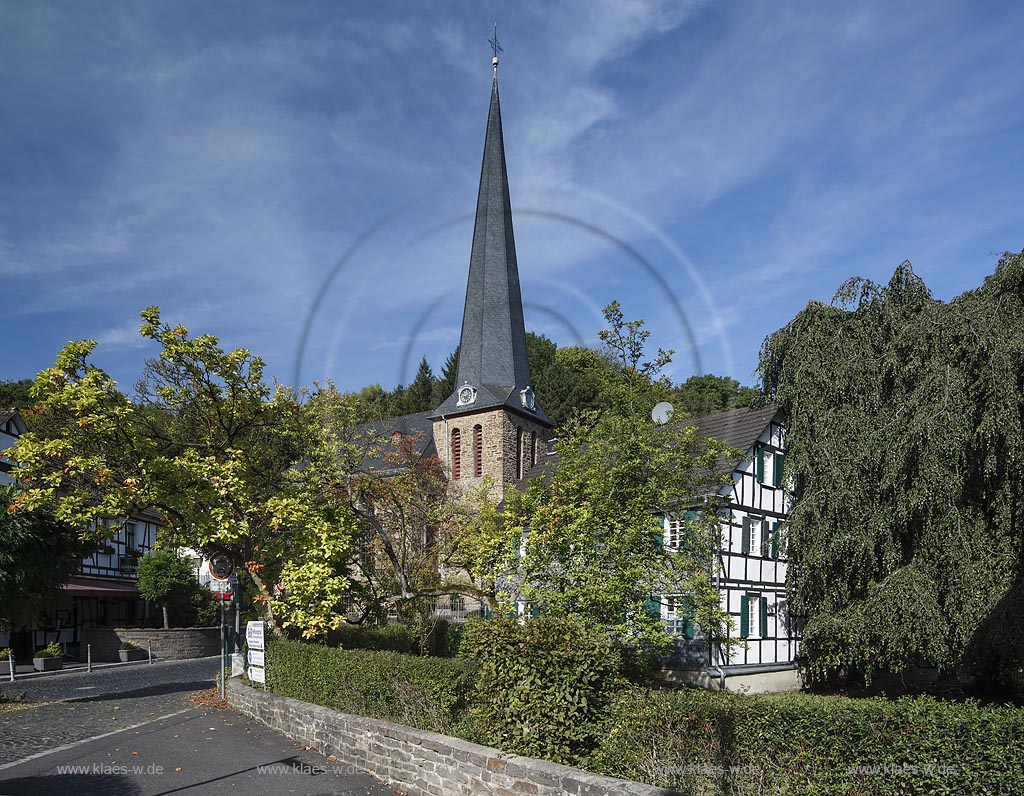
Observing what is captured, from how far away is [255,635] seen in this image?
13703mm

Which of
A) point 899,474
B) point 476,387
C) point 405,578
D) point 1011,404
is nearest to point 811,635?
point 899,474

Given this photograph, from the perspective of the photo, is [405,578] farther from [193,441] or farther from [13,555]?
[13,555]

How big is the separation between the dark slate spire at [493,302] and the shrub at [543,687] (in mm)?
29113

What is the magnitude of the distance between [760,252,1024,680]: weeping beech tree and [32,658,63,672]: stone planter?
73.5 ft

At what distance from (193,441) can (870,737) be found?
14.1 metres

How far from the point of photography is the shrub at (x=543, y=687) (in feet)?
26.3

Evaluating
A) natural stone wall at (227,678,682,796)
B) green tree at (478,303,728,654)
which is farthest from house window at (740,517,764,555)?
natural stone wall at (227,678,682,796)

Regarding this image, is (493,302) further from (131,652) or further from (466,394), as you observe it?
(131,652)

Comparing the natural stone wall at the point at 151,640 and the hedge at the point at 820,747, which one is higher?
the hedge at the point at 820,747

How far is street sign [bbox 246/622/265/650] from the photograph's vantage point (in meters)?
13.6

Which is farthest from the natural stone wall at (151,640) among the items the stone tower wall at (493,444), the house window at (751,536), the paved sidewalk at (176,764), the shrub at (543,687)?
the shrub at (543,687)

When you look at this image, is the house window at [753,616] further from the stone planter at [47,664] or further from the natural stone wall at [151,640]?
the natural stone wall at [151,640]

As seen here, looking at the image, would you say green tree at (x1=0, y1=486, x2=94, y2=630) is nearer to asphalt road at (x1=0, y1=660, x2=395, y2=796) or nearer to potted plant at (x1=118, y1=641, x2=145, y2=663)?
asphalt road at (x1=0, y1=660, x2=395, y2=796)

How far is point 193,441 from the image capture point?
16.4m
